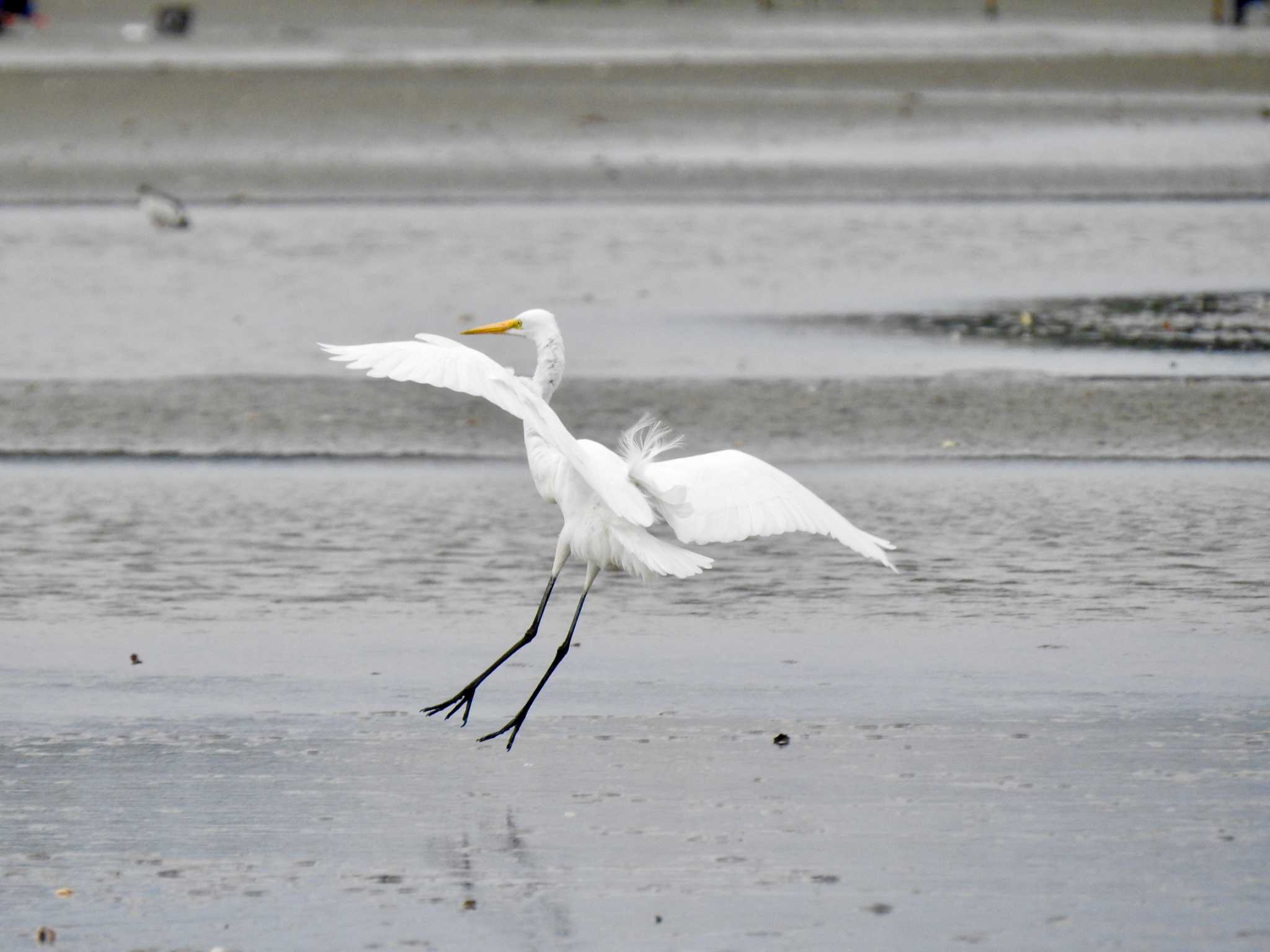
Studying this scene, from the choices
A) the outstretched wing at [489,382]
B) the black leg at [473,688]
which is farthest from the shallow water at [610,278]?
the outstretched wing at [489,382]

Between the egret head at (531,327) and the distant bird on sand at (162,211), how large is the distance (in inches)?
496

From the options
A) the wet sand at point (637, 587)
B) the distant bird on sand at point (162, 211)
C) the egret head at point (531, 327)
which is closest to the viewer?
the wet sand at point (637, 587)

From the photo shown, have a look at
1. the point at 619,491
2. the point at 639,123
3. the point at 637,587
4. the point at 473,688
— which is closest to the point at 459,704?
the point at 473,688

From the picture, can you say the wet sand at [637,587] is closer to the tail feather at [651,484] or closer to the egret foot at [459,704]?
the egret foot at [459,704]

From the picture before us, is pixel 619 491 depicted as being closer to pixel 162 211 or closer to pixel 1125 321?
pixel 1125 321

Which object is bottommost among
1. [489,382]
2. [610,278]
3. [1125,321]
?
[610,278]

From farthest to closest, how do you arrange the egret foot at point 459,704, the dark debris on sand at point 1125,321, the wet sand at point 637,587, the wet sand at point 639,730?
the dark debris on sand at point 1125,321, the egret foot at point 459,704, the wet sand at point 637,587, the wet sand at point 639,730

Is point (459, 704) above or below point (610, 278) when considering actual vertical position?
above

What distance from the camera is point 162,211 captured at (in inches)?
746

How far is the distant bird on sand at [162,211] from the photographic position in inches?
745

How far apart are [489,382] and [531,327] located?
1.82 ft

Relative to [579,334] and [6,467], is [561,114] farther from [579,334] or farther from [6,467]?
[6,467]

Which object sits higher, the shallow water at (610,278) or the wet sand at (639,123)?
the shallow water at (610,278)

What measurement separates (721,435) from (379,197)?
11008 millimetres
